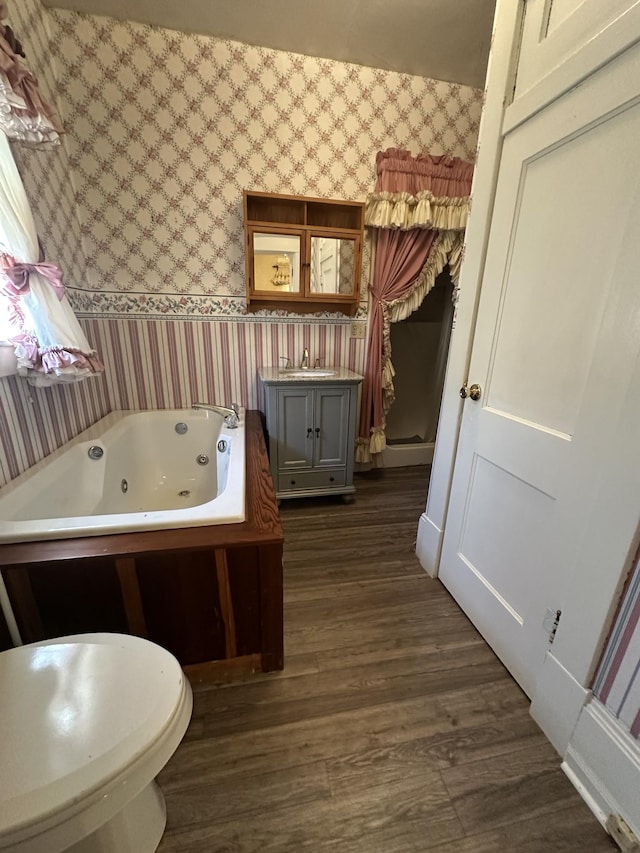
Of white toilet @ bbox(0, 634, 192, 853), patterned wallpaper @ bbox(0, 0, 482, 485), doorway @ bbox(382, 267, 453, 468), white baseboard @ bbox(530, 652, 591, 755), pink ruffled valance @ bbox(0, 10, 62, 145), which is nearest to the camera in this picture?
white toilet @ bbox(0, 634, 192, 853)

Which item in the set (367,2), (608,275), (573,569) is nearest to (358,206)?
(367,2)

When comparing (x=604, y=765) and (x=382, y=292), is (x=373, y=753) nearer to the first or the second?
(x=604, y=765)

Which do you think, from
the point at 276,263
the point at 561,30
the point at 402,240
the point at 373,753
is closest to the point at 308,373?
the point at 276,263

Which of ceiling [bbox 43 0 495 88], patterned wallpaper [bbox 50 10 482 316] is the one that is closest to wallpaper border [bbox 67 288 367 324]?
patterned wallpaper [bbox 50 10 482 316]

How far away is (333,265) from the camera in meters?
2.32

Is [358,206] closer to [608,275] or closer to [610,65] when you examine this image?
[610,65]

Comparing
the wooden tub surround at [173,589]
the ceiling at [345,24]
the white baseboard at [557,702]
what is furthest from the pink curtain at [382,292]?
the white baseboard at [557,702]

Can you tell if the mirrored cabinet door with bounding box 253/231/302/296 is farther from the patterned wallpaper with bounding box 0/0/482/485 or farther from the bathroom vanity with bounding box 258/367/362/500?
the bathroom vanity with bounding box 258/367/362/500

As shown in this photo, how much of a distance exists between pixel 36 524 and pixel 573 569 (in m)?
1.58

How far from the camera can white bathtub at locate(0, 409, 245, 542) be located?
1.11 m

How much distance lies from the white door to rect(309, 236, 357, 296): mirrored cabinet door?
122 centimetres

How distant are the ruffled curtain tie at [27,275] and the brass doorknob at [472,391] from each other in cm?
166

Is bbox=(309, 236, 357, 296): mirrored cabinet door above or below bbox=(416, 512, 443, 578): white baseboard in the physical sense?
above

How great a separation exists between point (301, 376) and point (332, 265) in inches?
30.7
